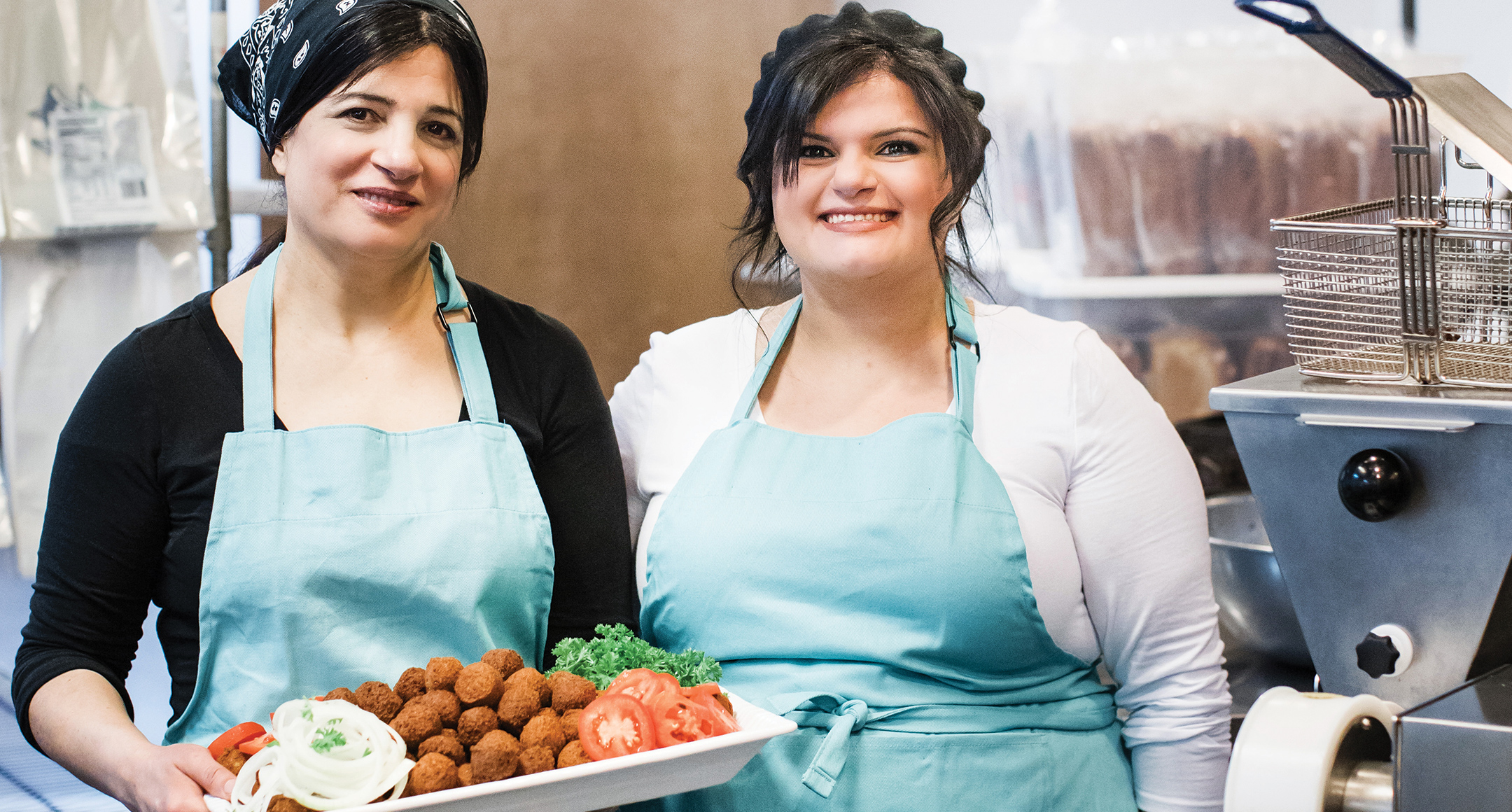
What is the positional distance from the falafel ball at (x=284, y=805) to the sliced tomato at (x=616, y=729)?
24 centimetres

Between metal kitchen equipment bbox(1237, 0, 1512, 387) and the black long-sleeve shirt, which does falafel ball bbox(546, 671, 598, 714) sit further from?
metal kitchen equipment bbox(1237, 0, 1512, 387)

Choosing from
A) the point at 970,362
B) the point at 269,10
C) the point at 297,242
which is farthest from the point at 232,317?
the point at 970,362

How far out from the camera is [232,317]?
139 centimetres

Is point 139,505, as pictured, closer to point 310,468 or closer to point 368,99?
point 310,468

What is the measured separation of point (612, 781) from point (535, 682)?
0.14m

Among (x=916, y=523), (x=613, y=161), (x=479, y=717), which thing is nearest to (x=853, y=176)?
(x=916, y=523)

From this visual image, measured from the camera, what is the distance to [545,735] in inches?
43.2

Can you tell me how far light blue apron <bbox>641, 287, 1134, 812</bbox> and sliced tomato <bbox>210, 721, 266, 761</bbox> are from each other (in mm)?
440

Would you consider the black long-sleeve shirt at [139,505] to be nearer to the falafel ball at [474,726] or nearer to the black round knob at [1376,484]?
the falafel ball at [474,726]

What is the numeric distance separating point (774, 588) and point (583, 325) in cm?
154

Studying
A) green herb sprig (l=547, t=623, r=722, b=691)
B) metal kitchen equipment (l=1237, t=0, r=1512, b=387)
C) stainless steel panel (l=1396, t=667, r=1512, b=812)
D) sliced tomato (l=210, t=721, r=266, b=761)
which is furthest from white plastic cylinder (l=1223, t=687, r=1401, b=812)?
sliced tomato (l=210, t=721, r=266, b=761)

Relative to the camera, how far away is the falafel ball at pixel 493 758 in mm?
1055

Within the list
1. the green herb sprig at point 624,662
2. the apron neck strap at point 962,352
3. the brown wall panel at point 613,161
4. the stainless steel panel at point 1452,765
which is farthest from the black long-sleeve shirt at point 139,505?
the brown wall panel at point 613,161

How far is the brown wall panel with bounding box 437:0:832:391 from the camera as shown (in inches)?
102
